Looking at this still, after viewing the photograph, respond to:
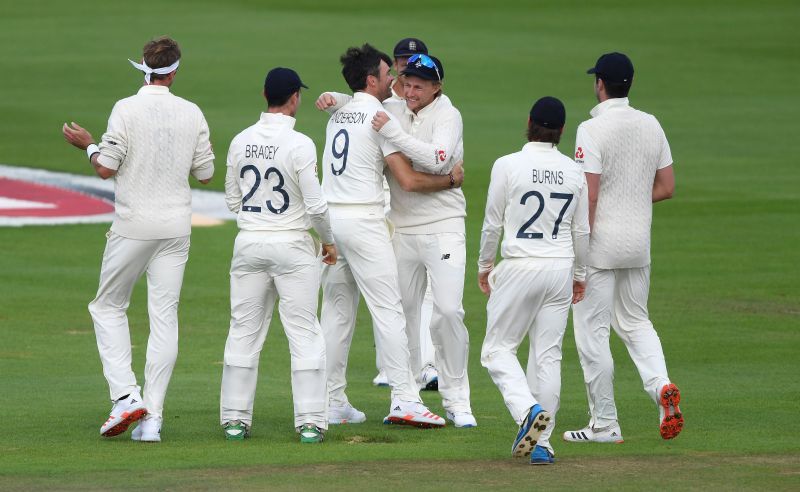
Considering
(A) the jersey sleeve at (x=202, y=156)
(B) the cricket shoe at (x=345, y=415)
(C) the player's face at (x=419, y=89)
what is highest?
(C) the player's face at (x=419, y=89)

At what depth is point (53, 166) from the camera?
949 inches

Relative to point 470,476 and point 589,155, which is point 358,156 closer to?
point 589,155

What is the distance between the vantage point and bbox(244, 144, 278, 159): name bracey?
8.68 metres

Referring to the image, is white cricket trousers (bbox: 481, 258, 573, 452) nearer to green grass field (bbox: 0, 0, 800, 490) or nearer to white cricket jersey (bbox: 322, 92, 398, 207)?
green grass field (bbox: 0, 0, 800, 490)

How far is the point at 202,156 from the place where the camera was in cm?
898

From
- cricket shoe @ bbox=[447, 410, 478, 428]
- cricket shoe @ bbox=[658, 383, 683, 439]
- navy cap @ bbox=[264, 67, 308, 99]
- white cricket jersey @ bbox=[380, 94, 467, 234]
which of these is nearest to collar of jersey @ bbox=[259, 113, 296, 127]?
navy cap @ bbox=[264, 67, 308, 99]

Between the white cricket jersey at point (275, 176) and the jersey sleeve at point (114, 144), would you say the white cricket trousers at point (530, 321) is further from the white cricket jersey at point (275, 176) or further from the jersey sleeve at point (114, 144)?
the jersey sleeve at point (114, 144)

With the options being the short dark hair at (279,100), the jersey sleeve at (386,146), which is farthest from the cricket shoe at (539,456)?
the short dark hair at (279,100)

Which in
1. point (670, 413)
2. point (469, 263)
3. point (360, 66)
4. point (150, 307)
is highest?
point (360, 66)

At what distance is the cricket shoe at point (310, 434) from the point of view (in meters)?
8.77

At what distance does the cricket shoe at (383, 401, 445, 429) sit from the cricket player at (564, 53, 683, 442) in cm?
91

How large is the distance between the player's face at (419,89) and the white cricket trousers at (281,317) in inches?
47.2

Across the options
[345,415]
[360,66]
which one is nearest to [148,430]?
[345,415]

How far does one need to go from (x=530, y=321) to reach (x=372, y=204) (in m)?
1.40
